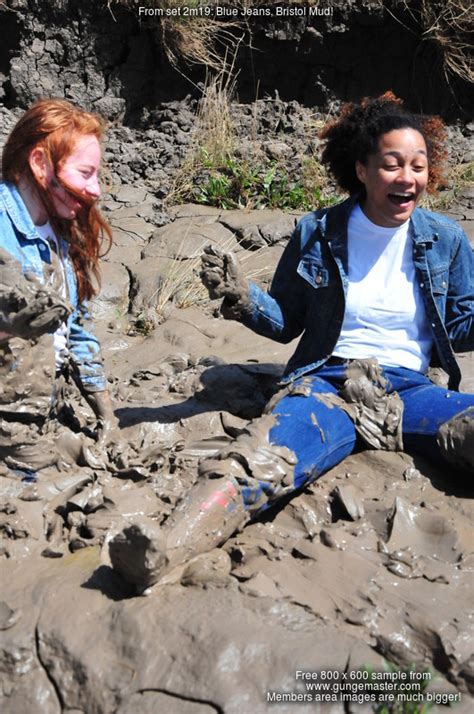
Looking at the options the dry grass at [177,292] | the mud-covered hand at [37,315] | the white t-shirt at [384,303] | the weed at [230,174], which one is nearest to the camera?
the mud-covered hand at [37,315]

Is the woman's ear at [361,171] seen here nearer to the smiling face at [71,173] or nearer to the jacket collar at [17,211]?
the smiling face at [71,173]

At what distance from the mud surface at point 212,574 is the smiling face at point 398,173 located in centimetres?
97

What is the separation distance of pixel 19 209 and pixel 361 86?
4968 mm

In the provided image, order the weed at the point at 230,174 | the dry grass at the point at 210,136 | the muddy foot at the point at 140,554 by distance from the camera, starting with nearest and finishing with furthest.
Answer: the muddy foot at the point at 140,554
the weed at the point at 230,174
the dry grass at the point at 210,136

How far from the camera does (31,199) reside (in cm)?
304

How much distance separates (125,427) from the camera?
350 centimetres

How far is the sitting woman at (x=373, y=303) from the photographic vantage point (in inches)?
125

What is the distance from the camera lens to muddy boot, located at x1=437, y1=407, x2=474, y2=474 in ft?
9.87

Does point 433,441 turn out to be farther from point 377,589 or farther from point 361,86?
point 361,86

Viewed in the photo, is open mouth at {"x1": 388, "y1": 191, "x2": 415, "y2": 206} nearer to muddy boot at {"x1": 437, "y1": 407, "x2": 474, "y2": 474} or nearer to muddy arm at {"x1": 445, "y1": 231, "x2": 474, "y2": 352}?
muddy arm at {"x1": 445, "y1": 231, "x2": 474, "y2": 352}

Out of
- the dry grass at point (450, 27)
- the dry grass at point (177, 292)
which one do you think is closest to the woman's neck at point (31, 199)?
the dry grass at point (177, 292)

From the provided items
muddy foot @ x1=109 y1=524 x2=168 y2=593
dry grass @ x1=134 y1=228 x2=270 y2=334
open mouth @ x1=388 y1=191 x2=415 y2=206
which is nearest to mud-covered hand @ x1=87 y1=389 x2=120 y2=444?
muddy foot @ x1=109 y1=524 x2=168 y2=593

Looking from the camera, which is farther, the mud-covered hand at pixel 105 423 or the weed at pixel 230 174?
the weed at pixel 230 174

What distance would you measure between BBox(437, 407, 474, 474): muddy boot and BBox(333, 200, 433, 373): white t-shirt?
0.38 meters
